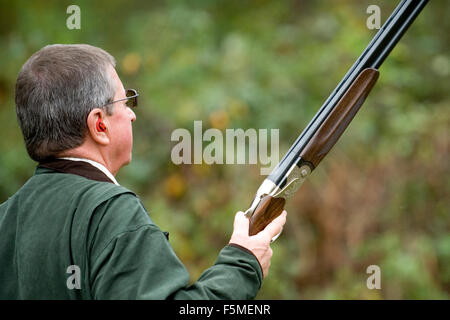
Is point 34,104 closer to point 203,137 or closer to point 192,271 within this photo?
point 192,271

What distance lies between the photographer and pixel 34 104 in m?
1.81

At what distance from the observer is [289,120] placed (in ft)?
21.9

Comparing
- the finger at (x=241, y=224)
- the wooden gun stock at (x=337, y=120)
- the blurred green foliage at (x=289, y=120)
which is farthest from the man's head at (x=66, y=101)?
the blurred green foliage at (x=289, y=120)

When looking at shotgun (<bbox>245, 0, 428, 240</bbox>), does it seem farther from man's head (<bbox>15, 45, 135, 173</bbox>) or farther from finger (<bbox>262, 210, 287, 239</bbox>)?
man's head (<bbox>15, 45, 135, 173</bbox>)

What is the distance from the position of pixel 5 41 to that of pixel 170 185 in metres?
4.01

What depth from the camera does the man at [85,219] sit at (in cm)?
156

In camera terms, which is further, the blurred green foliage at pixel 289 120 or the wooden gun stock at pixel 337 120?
the blurred green foliage at pixel 289 120

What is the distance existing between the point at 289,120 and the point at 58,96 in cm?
509

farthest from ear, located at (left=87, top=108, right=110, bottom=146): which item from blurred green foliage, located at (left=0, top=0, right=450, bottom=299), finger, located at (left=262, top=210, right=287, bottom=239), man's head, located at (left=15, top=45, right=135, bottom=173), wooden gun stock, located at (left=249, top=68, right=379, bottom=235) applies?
blurred green foliage, located at (left=0, top=0, right=450, bottom=299)

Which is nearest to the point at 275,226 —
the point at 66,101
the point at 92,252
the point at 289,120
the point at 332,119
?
the point at 332,119

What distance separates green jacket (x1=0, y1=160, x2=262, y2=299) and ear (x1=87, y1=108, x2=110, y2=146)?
0.41ft

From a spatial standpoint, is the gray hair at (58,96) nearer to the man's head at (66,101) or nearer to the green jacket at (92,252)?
the man's head at (66,101)

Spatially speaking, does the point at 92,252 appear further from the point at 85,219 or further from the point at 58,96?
the point at 58,96

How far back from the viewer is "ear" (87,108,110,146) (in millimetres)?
1844
